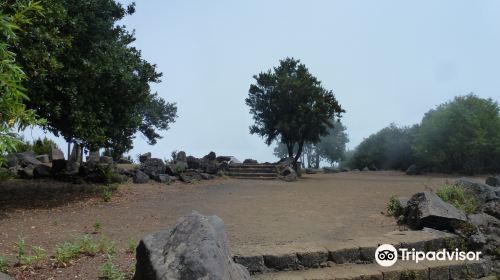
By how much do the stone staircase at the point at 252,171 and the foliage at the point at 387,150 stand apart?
42.0 ft

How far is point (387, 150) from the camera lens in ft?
103

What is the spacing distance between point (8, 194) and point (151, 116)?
17939 mm

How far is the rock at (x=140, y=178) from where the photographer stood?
14570 mm

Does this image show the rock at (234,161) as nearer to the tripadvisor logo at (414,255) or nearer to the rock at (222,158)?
the rock at (222,158)

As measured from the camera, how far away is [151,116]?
2908cm

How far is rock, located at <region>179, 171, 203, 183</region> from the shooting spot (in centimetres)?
1577

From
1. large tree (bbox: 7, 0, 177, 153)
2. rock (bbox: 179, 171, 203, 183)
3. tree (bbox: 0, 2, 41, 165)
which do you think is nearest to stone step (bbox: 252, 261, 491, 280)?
tree (bbox: 0, 2, 41, 165)

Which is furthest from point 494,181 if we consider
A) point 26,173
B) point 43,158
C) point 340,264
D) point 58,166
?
point 43,158

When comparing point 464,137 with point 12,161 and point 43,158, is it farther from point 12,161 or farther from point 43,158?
point 12,161

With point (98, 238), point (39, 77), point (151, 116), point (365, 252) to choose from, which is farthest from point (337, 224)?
point (151, 116)

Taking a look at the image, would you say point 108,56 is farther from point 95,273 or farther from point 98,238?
point 95,273

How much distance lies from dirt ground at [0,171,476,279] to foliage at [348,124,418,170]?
1632 centimetres

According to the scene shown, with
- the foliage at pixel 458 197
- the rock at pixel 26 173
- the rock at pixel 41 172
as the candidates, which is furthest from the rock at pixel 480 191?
the rock at pixel 26 173

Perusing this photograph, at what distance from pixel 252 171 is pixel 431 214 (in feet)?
39.1
